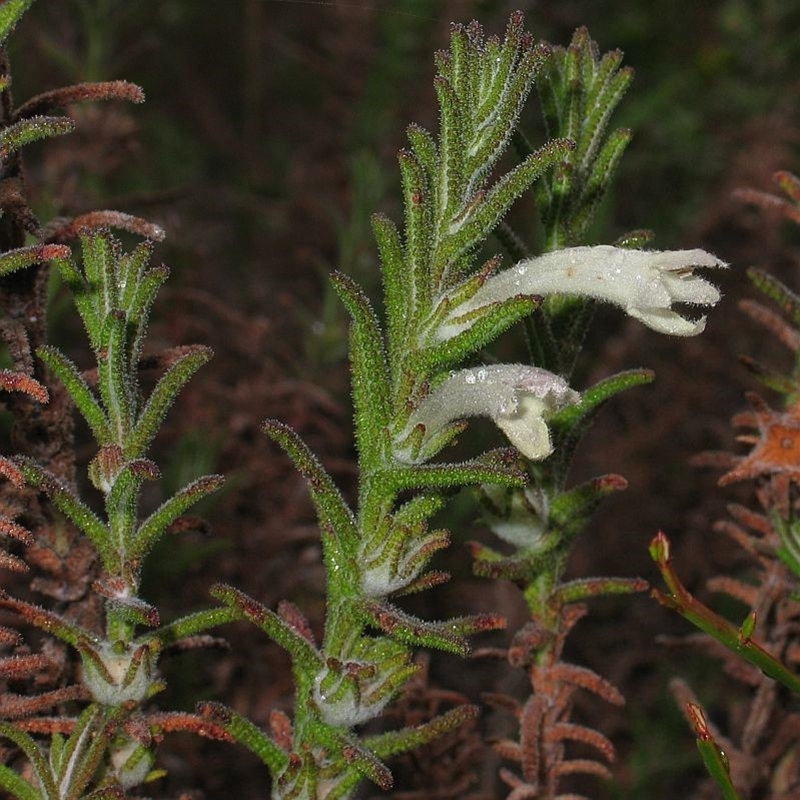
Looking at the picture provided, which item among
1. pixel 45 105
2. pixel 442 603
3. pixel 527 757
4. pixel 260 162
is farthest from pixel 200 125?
pixel 527 757

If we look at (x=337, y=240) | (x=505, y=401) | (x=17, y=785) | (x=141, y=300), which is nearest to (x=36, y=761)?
(x=17, y=785)

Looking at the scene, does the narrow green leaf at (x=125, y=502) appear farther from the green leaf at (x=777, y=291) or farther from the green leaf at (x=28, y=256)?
the green leaf at (x=777, y=291)

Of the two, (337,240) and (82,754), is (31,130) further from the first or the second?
(337,240)

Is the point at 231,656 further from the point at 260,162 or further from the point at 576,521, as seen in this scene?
the point at 260,162

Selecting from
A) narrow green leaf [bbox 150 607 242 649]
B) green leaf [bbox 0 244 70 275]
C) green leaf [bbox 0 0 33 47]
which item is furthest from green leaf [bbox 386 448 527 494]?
green leaf [bbox 0 0 33 47]

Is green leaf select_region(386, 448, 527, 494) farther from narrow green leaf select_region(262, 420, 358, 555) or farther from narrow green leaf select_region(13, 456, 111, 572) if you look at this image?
narrow green leaf select_region(13, 456, 111, 572)

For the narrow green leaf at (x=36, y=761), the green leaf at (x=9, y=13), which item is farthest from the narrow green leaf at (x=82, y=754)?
the green leaf at (x=9, y=13)
